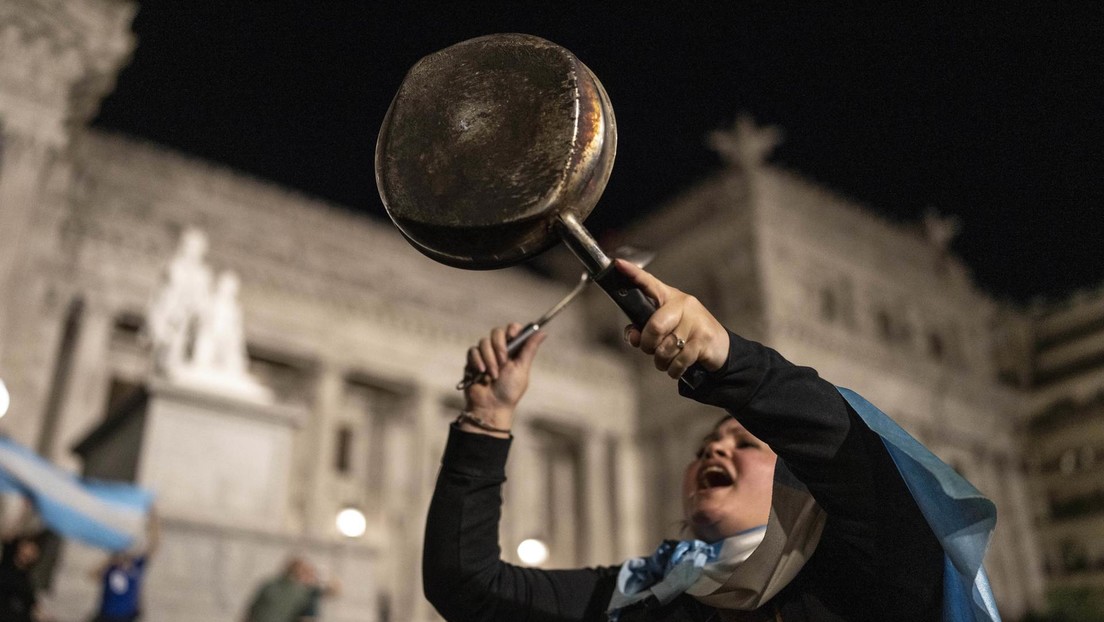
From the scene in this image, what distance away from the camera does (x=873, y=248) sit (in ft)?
129

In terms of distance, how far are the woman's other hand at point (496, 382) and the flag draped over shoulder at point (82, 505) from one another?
272 inches

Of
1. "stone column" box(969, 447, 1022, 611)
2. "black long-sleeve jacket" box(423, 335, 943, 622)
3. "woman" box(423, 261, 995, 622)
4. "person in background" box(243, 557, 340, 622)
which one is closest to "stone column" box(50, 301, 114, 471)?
"person in background" box(243, 557, 340, 622)

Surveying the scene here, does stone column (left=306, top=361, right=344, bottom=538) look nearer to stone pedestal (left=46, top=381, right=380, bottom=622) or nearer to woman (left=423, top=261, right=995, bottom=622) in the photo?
stone pedestal (left=46, top=381, right=380, bottom=622)

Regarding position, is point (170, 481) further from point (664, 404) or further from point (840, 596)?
point (664, 404)

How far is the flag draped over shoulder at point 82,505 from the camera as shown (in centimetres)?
836

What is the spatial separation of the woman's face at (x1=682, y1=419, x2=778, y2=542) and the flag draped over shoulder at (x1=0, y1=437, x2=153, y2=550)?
7051mm

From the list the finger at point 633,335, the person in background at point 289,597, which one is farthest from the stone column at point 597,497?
the finger at point 633,335

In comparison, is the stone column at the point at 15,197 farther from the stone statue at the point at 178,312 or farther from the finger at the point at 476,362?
the finger at the point at 476,362

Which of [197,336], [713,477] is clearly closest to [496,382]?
[713,477]

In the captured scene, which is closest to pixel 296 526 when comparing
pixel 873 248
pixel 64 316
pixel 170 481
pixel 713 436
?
pixel 64 316

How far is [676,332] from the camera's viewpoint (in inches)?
68.8

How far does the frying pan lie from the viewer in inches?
74.4

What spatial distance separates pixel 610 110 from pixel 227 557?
8462mm

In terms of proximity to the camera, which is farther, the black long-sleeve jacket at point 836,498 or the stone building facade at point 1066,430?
the stone building facade at point 1066,430
